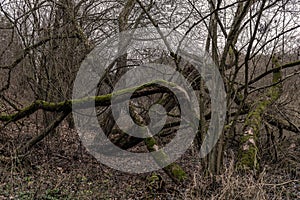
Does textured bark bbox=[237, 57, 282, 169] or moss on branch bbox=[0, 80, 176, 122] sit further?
moss on branch bbox=[0, 80, 176, 122]

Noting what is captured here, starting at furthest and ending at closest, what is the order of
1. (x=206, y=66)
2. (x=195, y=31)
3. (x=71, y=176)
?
(x=195, y=31) < (x=71, y=176) < (x=206, y=66)

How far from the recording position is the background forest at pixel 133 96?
5.78 metres

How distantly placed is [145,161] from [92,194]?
2487 mm

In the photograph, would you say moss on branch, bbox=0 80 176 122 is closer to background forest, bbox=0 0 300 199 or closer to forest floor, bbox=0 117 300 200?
background forest, bbox=0 0 300 199

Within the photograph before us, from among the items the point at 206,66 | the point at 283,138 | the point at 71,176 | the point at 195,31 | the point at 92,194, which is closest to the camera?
the point at 92,194

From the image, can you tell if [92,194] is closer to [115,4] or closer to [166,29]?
[166,29]

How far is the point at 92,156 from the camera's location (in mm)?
8023

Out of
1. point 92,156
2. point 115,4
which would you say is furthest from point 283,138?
point 115,4

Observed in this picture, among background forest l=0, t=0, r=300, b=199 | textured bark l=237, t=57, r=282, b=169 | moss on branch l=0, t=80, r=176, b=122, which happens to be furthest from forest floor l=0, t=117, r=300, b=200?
moss on branch l=0, t=80, r=176, b=122

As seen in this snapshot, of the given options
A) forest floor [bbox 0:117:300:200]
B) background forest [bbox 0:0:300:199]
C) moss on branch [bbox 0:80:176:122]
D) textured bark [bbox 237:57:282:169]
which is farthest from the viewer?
moss on branch [bbox 0:80:176:122]

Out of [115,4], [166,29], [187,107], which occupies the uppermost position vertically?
[115,4]

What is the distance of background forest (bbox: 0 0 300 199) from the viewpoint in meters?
5.78

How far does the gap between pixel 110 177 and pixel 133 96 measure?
1.67m

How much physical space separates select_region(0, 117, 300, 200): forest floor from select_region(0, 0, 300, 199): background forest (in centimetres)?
3
